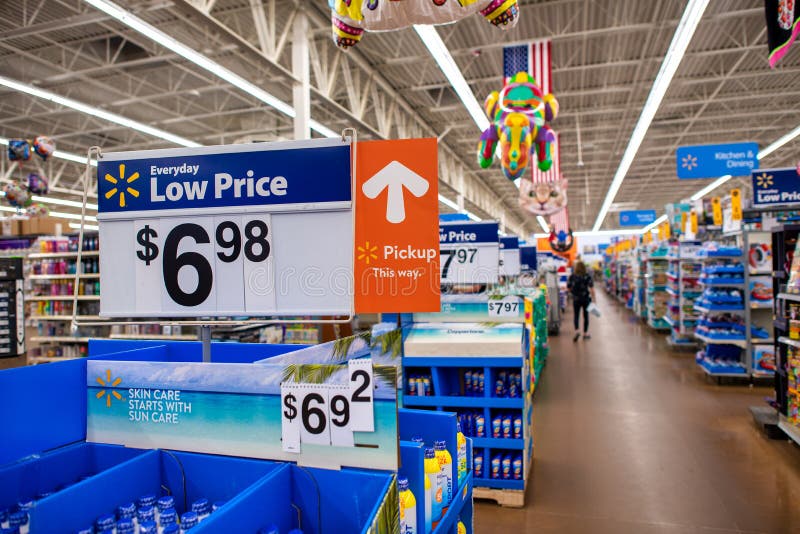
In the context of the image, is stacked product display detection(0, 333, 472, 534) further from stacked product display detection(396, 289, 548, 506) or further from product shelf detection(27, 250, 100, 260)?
product shelf detection(27, 250, 100, 260)

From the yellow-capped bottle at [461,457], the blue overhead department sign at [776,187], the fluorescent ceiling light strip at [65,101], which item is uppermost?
the fluorescent ceiling light strip at [65,101]

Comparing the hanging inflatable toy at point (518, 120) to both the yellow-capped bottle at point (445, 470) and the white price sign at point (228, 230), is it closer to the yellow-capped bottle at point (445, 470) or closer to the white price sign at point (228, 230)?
the yellow-capped bottle at point (445, 470)

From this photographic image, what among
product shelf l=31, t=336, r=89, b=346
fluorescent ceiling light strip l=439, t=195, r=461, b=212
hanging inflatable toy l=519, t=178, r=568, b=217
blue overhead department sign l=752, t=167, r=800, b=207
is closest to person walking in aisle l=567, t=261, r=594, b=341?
hanging inflatable toy l=519, t=178, r=568, b=217

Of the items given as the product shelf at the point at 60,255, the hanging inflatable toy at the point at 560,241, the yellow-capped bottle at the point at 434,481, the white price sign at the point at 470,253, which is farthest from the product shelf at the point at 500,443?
the hanging inflatable toy at the point at 560,241

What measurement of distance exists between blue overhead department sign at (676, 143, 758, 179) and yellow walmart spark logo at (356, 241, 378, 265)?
36.5ft

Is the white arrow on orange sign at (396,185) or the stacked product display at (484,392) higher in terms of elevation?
the white arrow on orange sign at (396,185)

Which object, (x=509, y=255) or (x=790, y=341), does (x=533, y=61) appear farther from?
(x=790, y=341)

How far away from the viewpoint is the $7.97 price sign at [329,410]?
5.00 ft

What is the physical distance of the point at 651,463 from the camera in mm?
4871

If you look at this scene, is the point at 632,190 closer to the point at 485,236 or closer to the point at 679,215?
the point at 679,215

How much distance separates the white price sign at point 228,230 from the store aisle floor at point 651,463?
9.29 ft

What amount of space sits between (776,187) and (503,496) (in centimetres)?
634

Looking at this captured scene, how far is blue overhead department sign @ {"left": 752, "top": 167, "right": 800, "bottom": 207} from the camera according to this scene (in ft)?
24.9

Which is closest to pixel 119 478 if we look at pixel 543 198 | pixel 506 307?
pixel 506 307
